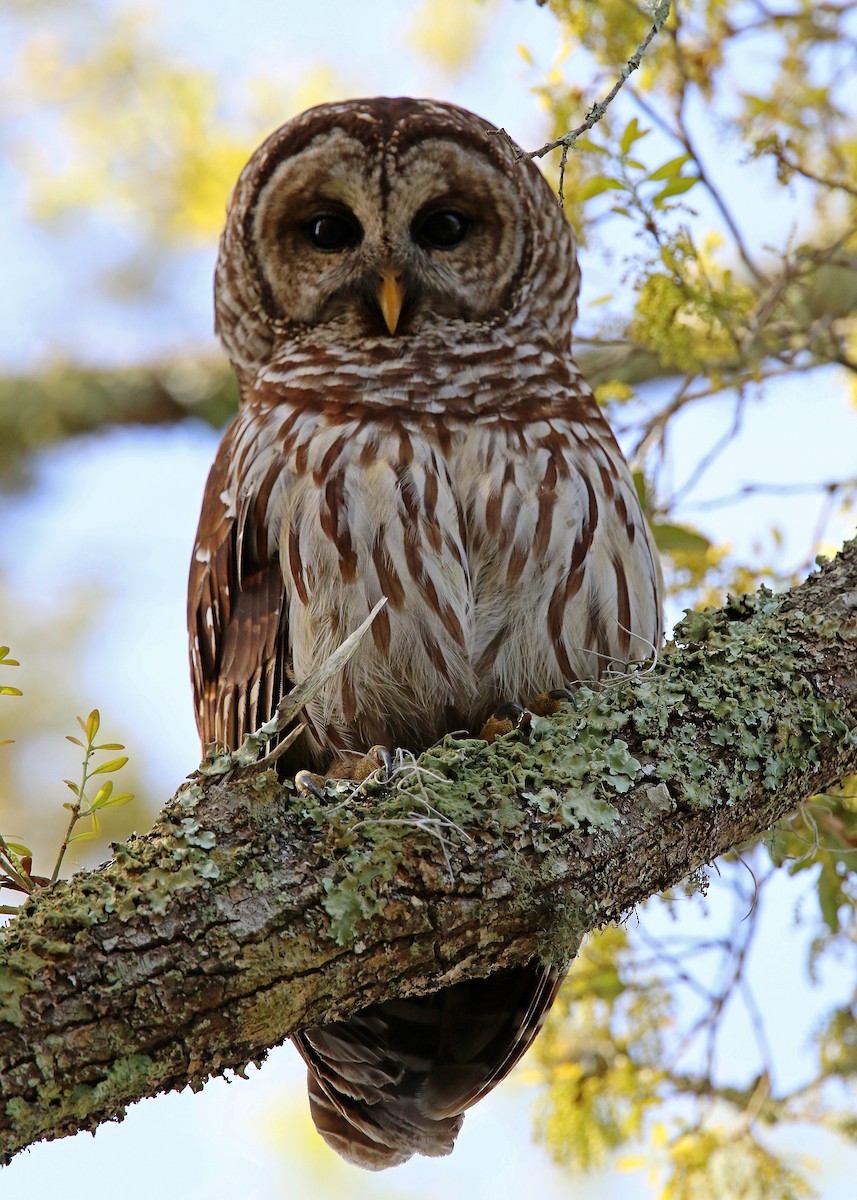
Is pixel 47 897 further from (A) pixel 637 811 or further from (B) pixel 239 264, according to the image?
(B) pixel 239 264

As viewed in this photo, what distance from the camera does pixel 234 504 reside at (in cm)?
338

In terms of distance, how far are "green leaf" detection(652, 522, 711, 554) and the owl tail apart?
134 cm

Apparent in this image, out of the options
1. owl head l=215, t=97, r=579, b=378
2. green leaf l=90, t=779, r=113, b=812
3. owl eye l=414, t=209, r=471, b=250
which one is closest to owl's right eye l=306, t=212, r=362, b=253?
owl head l=215, t=97, r=579, b=378

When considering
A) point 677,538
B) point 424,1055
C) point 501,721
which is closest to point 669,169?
point 677,538

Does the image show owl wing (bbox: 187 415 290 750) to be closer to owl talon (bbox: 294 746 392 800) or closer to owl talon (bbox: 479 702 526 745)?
owl talon (bbox: 294 746 392 800)

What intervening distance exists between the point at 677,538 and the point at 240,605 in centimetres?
129

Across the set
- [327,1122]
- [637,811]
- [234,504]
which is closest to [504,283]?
[234,504]

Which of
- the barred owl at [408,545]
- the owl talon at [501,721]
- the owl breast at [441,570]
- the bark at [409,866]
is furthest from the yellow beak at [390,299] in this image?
the bark at [409,866]

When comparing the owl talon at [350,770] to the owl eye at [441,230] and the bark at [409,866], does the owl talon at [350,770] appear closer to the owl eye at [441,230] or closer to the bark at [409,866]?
the bark at [409,866]

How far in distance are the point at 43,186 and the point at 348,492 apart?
464 cm

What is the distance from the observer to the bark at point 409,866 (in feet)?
6.32

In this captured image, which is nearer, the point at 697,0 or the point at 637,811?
the point at 637,811

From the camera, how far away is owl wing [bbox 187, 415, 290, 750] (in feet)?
10.7

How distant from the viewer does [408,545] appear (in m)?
3.15
